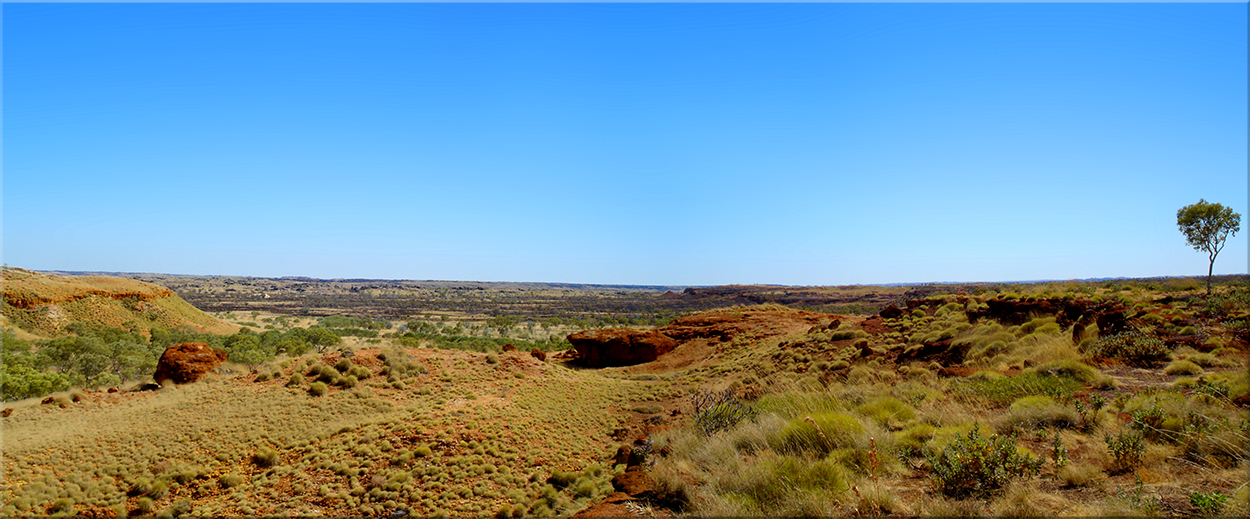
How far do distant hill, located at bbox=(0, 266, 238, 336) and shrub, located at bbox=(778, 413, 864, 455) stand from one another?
45.3 metres

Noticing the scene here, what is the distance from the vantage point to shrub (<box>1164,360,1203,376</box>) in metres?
8.15

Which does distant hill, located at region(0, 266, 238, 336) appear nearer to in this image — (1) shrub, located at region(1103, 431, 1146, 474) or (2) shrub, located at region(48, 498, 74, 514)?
(2) shrub, located at region(48, 498, 74, 514)

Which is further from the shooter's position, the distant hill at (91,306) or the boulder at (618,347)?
the distant hill at (91,306)

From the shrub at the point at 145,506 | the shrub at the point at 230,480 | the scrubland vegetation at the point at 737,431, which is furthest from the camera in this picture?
the shrub at the point at 230,480

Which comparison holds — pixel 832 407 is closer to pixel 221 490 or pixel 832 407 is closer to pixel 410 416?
pixel 410 416

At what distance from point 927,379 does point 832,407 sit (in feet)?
11.3

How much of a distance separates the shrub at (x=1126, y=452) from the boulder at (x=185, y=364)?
21266 millimetres

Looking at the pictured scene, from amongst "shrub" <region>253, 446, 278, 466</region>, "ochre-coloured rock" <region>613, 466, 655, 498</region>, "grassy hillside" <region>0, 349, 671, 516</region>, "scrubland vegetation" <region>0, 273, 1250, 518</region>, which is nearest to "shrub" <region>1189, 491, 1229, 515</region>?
"scrubland vegetation" <region>0, 273, 1250, 518</region>

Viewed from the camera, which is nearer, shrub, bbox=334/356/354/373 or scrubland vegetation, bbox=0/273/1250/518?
scrubland vegetation, bbox=0/273/1250/518

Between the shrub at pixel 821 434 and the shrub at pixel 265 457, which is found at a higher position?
the shrub at pixel 821 434

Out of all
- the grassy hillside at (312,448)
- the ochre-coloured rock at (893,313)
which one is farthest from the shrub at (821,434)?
the ochre-coloured rock at (893,313)

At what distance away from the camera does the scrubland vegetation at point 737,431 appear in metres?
4.86

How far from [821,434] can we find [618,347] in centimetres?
2395

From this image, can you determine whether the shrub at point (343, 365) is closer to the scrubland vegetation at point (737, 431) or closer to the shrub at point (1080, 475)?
the scrubland vegetation at point (737, 431)
